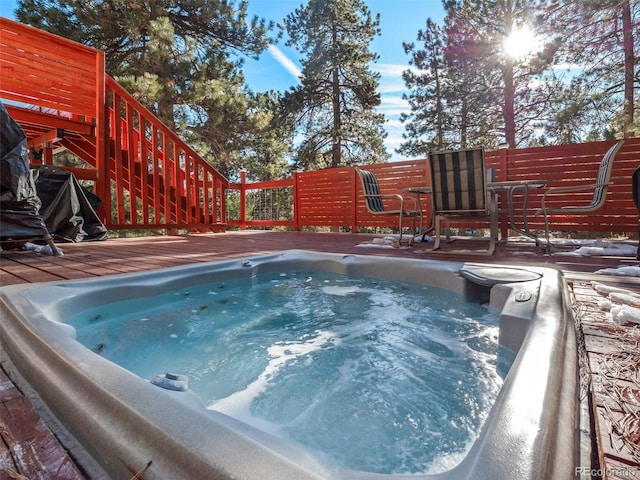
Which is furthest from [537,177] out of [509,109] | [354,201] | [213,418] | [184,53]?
[184,53]

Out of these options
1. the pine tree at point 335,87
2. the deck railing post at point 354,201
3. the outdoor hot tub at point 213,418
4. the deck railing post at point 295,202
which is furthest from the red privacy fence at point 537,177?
the pine tree at point 335,87

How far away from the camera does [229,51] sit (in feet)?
29.6

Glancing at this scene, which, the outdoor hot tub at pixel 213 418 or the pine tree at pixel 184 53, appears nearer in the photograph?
the outdoor hot tub at pixel 213 418

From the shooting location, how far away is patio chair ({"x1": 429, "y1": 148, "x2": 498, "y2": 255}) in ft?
10.2

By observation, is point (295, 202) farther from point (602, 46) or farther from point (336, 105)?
point (602, 46)

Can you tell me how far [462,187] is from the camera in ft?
10.5

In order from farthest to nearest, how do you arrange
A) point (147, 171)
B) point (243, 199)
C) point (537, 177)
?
point (243, 199), point (147, 171), point (537, 177)

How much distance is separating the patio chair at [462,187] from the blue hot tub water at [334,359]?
4.05ft

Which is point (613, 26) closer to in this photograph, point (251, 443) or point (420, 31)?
point (420, 31)

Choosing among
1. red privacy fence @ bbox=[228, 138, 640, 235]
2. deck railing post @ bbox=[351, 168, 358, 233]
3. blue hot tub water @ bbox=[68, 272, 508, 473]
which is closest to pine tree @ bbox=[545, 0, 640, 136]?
red privacy fence @ bbox=[228, 138, 640, 235]

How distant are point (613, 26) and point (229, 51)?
865cm

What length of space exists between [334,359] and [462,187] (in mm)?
2398

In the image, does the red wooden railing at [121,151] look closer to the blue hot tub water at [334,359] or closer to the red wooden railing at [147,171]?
the red wooden railing at [147,171]

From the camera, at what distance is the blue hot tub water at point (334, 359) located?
0.96 m
